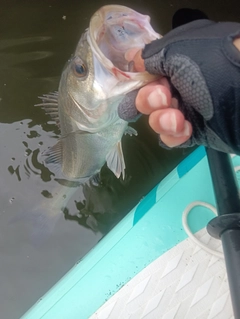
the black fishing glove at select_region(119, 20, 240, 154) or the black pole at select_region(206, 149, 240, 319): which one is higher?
the black fishing glove at select_region(119, 20, 240, 154)

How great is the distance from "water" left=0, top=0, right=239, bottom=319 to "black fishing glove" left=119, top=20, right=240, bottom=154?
1.40 meters

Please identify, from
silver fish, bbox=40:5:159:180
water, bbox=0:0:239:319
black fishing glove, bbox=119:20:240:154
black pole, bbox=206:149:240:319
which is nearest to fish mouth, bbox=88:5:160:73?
silver fish, bbox=40:5:159:180

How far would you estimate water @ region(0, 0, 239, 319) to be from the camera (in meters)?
2.28

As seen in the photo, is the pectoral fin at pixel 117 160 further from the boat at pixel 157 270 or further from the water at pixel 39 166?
the water at pixel 39 166

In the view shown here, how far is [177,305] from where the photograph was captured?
1.64 metres

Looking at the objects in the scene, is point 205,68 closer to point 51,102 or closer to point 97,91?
point 97,91

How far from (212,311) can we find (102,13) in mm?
Answer: 1229

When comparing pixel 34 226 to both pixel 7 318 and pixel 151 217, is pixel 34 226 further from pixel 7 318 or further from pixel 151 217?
pixel 151 217

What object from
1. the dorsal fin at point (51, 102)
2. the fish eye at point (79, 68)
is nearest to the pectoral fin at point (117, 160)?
the dorsal fin at point (51, 102)

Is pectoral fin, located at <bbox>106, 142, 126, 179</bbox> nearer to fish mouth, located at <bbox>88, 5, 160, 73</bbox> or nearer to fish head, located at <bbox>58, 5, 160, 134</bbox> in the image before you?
fish head, located at <bbox>58, 5, 160, 134</bbox>

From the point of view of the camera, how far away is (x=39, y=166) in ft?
8.12

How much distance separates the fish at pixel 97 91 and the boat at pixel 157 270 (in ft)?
1.08

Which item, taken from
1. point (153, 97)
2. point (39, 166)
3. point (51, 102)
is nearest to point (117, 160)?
point (51, 102)

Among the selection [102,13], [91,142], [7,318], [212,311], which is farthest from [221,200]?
[7,318]
